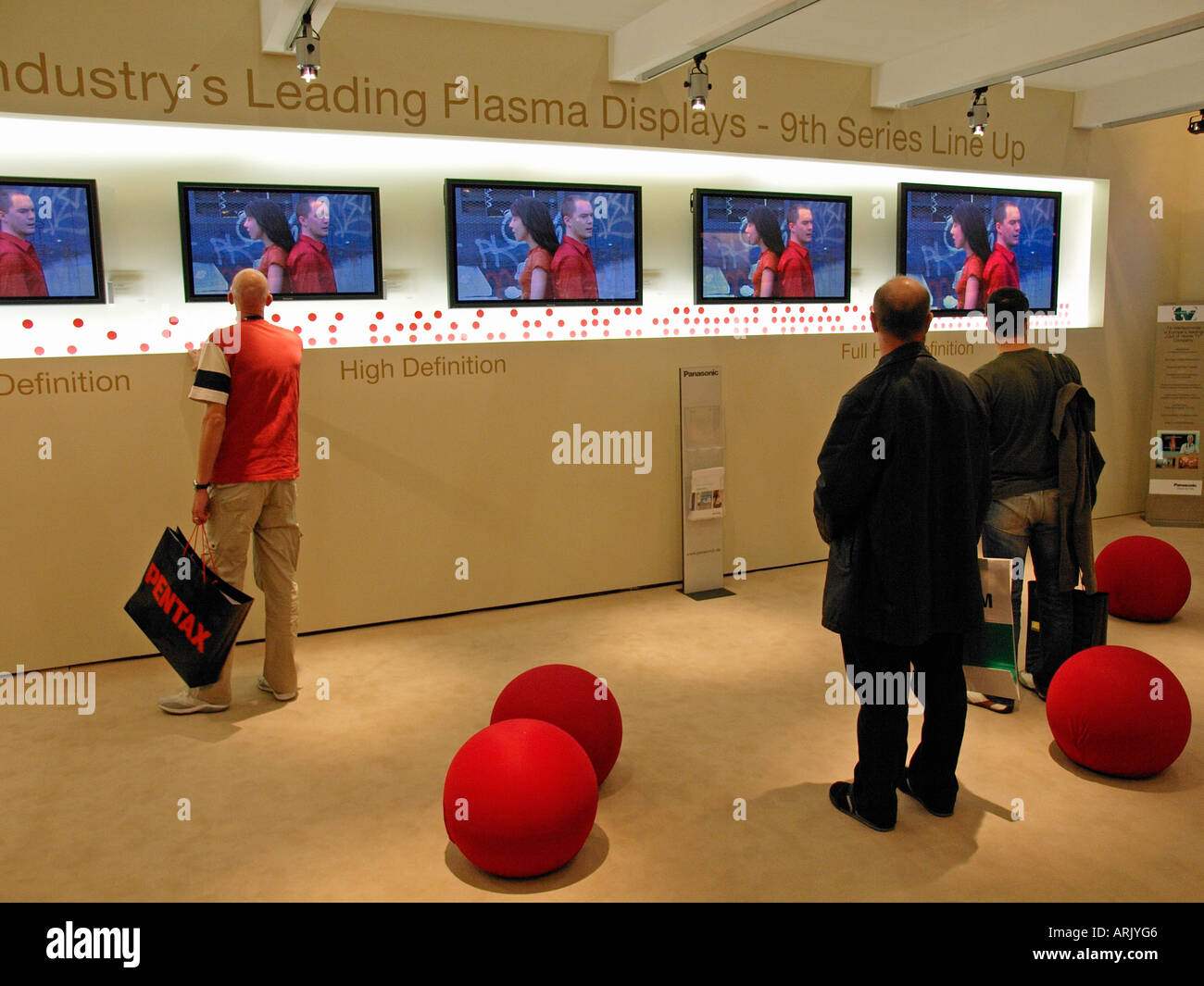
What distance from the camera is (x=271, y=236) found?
18.5 ft

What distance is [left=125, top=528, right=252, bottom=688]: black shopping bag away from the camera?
→ 14.3 ft

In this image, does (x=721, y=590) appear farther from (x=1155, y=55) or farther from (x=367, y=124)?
(x=1155, y=55)

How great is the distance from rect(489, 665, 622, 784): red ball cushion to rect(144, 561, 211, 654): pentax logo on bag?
1512 mm

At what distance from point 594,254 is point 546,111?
36.7 inches

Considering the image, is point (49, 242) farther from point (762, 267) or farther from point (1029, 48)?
point (1029, 48)

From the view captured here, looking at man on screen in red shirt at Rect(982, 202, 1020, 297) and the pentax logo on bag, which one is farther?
man on screen in red shirt at Rect(982, 202, 1020, 297)

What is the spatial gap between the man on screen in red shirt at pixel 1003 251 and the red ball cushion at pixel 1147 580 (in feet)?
9.71

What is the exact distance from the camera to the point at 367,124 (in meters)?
5.63

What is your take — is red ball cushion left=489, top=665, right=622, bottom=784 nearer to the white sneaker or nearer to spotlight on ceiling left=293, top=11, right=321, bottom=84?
the white sneaker

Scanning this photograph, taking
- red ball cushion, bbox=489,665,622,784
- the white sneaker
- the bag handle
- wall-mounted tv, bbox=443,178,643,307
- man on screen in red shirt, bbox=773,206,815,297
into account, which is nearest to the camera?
red ball cushion, bbox=489,665,622,784

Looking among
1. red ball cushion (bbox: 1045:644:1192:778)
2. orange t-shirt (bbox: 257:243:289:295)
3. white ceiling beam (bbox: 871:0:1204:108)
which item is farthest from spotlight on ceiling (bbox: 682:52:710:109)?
red ball cushion (bbox: 1045:644:1192:778)

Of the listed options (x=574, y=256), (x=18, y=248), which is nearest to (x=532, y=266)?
(x=574, y=256)

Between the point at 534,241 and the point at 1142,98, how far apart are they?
194 inches

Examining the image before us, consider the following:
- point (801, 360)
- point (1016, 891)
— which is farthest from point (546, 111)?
point (1016, 891)
